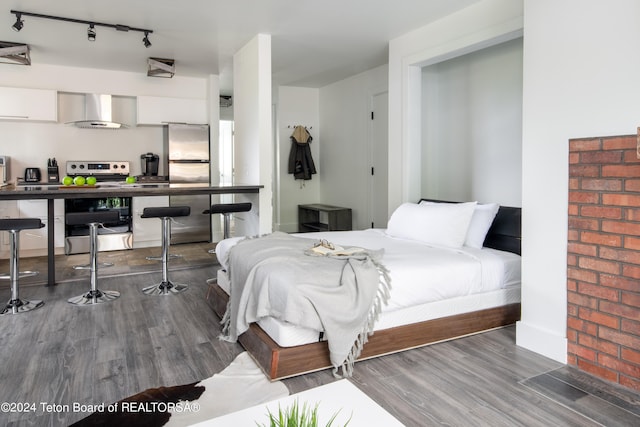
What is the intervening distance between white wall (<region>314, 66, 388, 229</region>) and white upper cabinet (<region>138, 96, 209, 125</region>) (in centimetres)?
212

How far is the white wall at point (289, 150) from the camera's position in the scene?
7.88 metres

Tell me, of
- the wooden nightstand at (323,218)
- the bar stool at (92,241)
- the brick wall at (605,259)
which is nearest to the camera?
the brick wall at (605,259)

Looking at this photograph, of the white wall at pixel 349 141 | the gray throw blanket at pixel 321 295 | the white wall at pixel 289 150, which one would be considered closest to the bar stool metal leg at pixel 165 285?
the gray throw blanket at pixel 321 295

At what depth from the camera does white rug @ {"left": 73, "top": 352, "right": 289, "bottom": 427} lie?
6.70ft

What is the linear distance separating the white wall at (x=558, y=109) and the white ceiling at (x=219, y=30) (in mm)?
1573

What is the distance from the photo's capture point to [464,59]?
497 cm

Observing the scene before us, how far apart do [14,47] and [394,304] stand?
5205 millimetres

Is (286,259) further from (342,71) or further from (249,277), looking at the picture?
(342,71)

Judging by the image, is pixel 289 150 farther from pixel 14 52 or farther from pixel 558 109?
pixel 558 109

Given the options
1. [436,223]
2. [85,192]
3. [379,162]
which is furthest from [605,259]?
[379,162]

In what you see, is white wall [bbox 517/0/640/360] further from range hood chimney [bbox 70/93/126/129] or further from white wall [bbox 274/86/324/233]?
range hood chimney [bbox 70/93/126/129]

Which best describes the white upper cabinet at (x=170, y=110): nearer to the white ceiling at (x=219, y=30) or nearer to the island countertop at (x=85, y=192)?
the white ceiling at (x=219, y=30)

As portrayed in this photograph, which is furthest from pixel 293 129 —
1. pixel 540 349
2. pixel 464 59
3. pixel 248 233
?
pixel 540 349

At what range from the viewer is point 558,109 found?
269 centimetres
